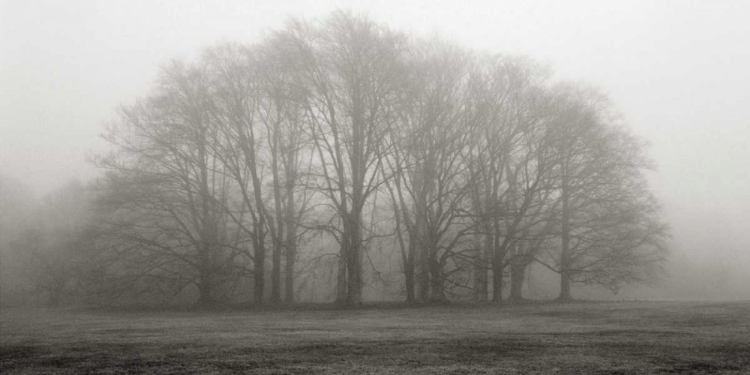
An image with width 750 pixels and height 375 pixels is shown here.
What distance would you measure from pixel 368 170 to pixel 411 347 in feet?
72.8

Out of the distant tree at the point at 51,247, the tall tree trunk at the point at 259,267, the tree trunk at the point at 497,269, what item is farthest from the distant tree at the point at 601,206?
the distant tree at the point at 51,247

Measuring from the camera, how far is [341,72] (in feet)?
115

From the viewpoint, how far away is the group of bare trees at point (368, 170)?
35.6m

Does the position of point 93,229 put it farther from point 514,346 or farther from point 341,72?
point 514,346

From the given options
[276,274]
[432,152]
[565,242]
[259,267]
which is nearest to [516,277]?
[565,242]

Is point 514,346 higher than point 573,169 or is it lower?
lower

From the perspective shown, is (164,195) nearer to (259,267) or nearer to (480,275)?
(259,267)

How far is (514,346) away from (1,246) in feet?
156

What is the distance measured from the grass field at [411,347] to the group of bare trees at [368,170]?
1302 centimetres

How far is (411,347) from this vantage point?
15.4 meters

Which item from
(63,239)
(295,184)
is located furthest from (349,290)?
(63,239)

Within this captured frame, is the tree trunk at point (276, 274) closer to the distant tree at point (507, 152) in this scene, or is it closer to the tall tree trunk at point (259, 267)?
the tall tree trunk at point (259, 267)

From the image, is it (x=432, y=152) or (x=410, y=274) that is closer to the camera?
(x=432, y=152)

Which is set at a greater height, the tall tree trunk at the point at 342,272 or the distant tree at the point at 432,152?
the distant tree at the point at 432,152
